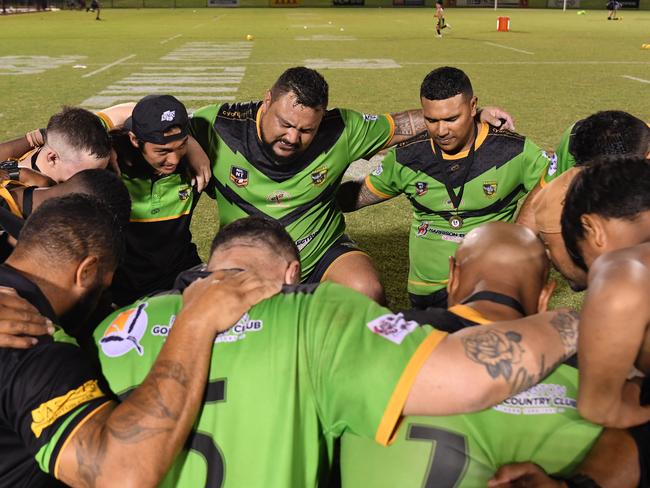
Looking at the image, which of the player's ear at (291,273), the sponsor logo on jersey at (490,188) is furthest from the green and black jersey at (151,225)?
the player's ear at (291,273)

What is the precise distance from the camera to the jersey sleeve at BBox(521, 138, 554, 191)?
4.66 metres

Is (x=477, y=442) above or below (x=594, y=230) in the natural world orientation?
below

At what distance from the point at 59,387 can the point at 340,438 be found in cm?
89

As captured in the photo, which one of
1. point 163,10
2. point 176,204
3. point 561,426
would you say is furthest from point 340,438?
point 163,10

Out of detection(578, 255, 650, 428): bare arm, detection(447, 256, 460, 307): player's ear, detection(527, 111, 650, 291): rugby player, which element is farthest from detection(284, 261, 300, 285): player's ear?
detection(527, 111, 650, 291): rugby player

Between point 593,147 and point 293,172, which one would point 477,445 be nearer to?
point 593,147

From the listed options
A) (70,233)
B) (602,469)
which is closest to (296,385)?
(602,469)

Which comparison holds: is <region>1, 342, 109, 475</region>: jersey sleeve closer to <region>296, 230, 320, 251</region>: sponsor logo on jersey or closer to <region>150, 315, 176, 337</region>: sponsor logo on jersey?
<region>150, 315, 176, 337</region>: sponsor logo on jersey

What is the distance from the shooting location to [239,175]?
476 centimetres

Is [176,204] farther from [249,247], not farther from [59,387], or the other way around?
[59,387]

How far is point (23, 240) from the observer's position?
101 inches

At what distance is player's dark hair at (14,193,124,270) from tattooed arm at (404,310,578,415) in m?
1.35

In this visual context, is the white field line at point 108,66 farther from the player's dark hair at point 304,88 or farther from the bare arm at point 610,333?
the bare arm at point 610,333

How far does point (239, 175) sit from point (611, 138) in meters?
2.37
